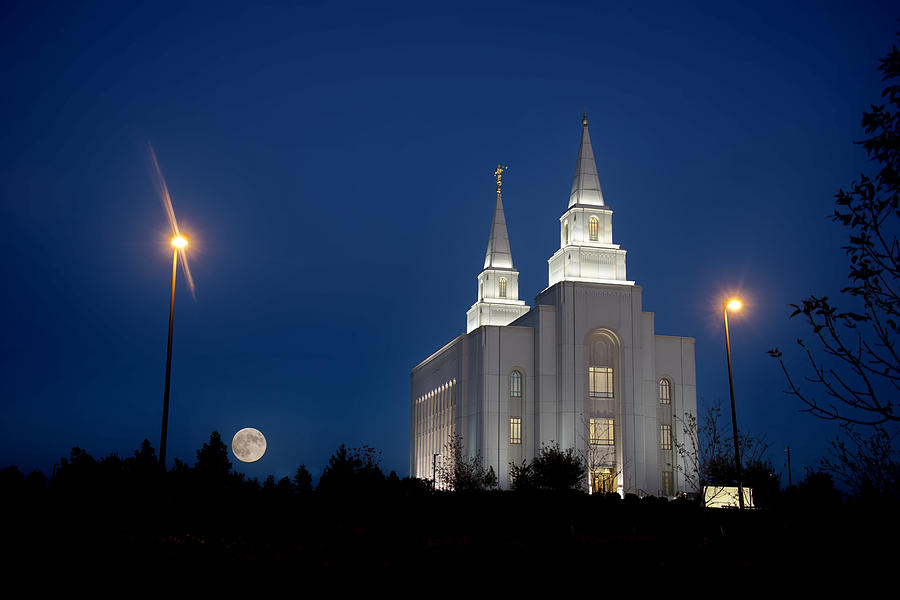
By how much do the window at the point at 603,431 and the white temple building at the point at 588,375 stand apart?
7 centimetres

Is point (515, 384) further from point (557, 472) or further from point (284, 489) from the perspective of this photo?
point (284, 489)

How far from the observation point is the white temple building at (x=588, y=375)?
58469mm

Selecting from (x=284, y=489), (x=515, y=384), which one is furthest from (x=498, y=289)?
(x=284, y=489)

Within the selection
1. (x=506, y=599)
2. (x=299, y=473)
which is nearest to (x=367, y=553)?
(x=506, y=599)

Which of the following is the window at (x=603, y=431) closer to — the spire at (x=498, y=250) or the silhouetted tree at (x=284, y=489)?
the spire at (x=498, y=250)

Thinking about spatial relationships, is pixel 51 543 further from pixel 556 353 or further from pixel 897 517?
pixel 556 353

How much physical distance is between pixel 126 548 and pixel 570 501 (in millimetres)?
16471

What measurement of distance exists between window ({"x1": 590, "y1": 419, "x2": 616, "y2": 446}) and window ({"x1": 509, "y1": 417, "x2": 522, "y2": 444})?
5659 mm

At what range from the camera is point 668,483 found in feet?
195

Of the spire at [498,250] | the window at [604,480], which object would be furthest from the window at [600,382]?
the spire at [498,250]

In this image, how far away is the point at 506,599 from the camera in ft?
39.2

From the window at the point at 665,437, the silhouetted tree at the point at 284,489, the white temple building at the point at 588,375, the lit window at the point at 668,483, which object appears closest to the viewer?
the silhouetted tree at the point at 284,489

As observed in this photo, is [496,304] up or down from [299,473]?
up

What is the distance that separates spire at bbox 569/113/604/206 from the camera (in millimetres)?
62188
